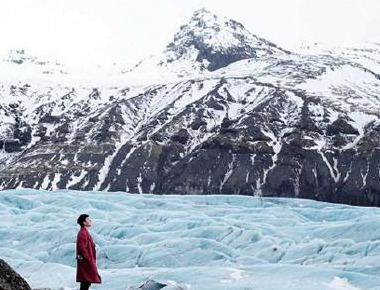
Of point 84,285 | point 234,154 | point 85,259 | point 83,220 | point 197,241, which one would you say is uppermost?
point 234,154

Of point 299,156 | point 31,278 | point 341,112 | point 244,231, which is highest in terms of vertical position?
point 341,112

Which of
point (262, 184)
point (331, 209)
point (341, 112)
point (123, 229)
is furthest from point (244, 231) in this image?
point (341, 112)

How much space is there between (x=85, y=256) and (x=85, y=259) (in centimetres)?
10

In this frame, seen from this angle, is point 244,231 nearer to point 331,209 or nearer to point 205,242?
point 205,242

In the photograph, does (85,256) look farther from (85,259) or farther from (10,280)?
(10,280)

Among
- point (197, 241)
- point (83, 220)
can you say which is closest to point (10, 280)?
point (83, 220)

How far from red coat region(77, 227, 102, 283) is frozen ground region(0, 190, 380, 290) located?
9173 millimetres

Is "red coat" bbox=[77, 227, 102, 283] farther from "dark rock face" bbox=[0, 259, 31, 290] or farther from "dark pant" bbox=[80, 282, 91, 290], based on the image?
"dark rock face" bbox=[0, 259, 31, 290]

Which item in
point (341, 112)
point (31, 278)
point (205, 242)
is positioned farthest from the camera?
point (341, 112)

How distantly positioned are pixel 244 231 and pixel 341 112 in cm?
14580

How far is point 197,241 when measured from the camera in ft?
126

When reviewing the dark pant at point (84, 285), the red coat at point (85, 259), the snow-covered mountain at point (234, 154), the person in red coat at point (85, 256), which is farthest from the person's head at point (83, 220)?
the snow-covered mountain at point (234, 154)

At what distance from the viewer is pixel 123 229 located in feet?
147

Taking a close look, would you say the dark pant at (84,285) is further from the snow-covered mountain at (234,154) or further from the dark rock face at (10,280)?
the snow-covered mountain at (234,154)
